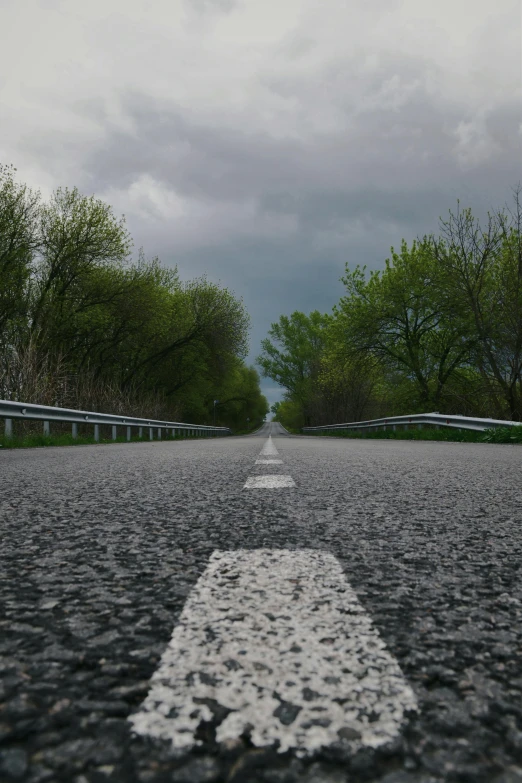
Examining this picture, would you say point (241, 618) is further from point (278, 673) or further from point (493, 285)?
point (493, 285)

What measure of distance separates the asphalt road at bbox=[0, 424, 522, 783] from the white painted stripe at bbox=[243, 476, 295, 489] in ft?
1.86

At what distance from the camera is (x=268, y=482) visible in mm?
4516

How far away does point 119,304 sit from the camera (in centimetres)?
3158

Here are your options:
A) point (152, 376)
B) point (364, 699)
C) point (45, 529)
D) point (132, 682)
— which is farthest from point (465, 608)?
point (152, 376)

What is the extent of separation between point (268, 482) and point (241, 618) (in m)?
3.11

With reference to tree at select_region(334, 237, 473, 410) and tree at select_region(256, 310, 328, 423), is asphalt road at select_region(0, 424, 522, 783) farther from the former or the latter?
tree at select_region(256, 310, 328, 423)

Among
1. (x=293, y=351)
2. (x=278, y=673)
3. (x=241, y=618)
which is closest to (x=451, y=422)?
(x=241, y=618)

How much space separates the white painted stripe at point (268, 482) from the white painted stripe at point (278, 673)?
8.40 feet

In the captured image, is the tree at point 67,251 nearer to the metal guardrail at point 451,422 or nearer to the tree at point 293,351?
the metal guardrail at point 451,422

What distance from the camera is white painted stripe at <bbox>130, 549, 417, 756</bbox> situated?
90cm

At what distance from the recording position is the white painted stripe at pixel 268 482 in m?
4.25

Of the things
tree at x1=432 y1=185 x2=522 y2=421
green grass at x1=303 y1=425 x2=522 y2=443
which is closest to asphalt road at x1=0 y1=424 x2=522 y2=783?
green grass at x1=303 y1=425 x2=522 y2=443

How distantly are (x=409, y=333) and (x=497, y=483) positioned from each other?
25399mm

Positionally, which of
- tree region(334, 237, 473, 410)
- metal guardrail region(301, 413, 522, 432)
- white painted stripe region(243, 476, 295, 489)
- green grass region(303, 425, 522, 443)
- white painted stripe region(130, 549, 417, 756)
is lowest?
white painted stripe region(130, 549, 417, 756)
